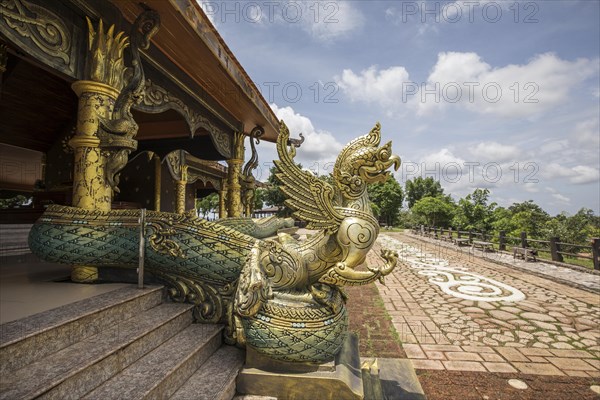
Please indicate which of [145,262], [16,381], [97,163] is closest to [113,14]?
[97,163]

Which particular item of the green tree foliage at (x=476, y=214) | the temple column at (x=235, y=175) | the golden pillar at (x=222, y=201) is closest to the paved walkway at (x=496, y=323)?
the temple column at (x=235, y=175)

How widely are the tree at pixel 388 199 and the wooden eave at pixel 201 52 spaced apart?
39.8 metres

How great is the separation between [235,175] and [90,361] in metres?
5.39

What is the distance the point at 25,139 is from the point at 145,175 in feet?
9.69

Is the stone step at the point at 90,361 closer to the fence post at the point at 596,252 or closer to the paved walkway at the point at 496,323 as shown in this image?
the paved walkway at the point at 496,323

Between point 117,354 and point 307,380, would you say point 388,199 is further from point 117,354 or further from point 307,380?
point 117,354

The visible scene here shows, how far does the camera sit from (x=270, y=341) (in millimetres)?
1953

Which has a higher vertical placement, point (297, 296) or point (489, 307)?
point (297, 296)

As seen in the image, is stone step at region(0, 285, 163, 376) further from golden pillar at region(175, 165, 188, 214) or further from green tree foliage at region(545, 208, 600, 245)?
green tree foliage at region(545, 208, 600, 245)

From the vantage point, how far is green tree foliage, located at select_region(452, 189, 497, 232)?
2564 cm

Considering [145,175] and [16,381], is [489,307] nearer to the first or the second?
[16,381]

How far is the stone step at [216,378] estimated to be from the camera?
5.53 ft

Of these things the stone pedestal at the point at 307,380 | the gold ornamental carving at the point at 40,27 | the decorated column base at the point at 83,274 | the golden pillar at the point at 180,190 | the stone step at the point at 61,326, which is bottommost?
the stone pedestal at the point at 307,380

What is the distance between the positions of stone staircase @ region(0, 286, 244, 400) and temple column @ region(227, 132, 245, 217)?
14.6 ft
